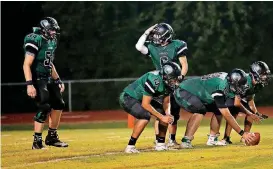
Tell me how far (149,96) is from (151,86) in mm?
160

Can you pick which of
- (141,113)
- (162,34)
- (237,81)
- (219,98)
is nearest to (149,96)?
(141,113)

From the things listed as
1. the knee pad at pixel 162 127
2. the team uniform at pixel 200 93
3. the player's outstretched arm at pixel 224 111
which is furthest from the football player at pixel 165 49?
the player's outstretched arm at pixel 224 111

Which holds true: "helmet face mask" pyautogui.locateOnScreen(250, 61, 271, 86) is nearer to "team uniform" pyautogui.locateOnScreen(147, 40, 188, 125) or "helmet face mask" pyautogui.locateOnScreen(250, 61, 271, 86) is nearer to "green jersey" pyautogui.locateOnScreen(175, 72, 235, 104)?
"green jersey" pyautogui.locateOnScreen(175, 72, 235, 104)

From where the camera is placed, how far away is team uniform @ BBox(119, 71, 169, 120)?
1099cm

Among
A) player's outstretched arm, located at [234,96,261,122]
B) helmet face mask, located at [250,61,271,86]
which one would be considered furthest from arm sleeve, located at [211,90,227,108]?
helmet face mask, located at [250,61,271,86]

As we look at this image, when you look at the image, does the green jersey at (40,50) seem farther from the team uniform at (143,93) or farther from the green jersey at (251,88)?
the green jersey at (251,88)

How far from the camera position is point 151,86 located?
10953 mm

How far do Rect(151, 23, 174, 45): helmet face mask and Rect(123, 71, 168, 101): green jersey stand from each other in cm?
88

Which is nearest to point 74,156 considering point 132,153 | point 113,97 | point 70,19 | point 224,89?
point 132,153

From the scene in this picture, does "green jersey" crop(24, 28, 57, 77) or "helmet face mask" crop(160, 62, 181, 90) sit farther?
"green jersey" crop(24, 28, 57, 77)

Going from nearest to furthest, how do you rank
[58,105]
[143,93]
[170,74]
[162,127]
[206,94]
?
1. [170,74]
2. [143,93]
3. [162,127]
4. [206,94]
5. [58,105]

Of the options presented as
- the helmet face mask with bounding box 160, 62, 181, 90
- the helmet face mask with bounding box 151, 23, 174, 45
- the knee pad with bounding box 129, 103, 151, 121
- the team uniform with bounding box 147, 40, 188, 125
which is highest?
the helmet face mask with bounding box 151, 23, 174, 45

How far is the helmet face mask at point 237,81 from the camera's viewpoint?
37.4 ft

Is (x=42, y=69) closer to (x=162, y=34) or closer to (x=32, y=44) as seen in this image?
(x=32, y=44)
